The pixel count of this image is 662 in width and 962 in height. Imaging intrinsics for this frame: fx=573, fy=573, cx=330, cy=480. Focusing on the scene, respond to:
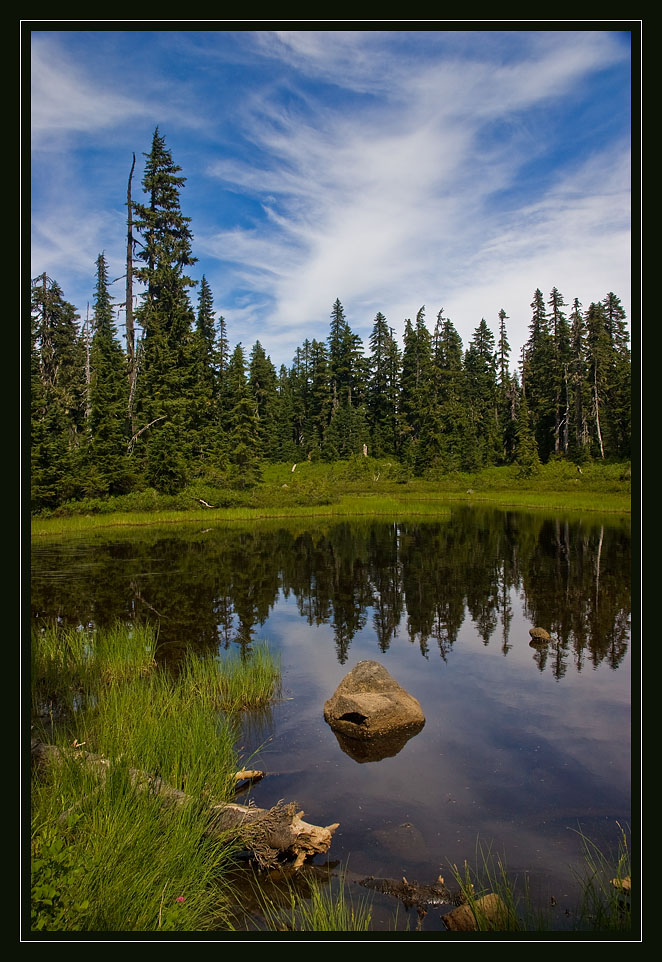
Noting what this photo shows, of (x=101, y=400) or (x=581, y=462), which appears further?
(x=581, y=462)

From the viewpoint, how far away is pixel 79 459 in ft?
113

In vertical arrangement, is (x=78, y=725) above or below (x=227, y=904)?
above

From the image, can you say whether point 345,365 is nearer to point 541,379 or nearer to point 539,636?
point 541,379

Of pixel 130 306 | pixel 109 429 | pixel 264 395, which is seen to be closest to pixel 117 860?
pixel 109 429

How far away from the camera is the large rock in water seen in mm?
8453

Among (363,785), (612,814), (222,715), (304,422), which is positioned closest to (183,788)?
(363,785)

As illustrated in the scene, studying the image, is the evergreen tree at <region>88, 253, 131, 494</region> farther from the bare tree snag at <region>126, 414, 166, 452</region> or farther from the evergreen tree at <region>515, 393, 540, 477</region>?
the evergreen tree at <region>515, 393, 540, 477</region>

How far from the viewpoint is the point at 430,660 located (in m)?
12.4

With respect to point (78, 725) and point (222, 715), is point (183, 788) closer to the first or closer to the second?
point (78, 725)

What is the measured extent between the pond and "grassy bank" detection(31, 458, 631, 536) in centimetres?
622

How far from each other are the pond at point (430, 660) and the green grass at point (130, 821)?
1203mm

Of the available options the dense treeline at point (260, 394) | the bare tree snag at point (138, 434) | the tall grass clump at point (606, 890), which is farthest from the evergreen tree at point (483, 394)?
the tall grass clump at point (606, 890)
